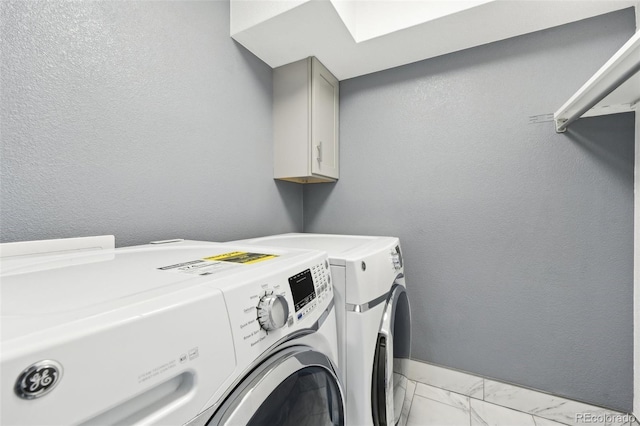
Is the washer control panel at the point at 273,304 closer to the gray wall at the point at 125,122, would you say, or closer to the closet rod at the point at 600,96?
the gray wall at the point at 125,122

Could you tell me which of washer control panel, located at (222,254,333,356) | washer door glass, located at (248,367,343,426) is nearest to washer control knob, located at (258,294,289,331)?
washer control panel, located at (222,254,333,356)

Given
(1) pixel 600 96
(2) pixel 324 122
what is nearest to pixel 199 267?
(2) pixel 324 122

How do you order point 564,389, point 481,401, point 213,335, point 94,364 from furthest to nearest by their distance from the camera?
point 481,401 → point 564,389 → point 213,335 → point 94,364

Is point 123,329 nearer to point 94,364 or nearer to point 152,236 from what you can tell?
point 94,364

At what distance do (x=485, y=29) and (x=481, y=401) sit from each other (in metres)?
1.96

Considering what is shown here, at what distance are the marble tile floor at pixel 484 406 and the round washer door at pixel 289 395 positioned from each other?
0.75 metres

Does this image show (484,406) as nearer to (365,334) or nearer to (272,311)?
(365,334)

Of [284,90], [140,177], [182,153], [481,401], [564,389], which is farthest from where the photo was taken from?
[284,90]

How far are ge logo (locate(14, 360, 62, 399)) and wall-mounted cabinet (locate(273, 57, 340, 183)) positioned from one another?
4.59 feet

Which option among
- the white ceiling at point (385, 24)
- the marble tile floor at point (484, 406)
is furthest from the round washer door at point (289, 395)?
the white ceiling at point (385, 24)

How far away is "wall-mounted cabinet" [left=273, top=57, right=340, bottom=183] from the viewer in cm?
160

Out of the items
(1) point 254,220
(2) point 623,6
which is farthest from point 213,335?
(2) point 623,6

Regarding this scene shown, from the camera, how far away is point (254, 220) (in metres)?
1.56

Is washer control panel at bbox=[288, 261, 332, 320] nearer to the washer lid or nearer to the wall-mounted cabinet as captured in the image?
the washer lid
